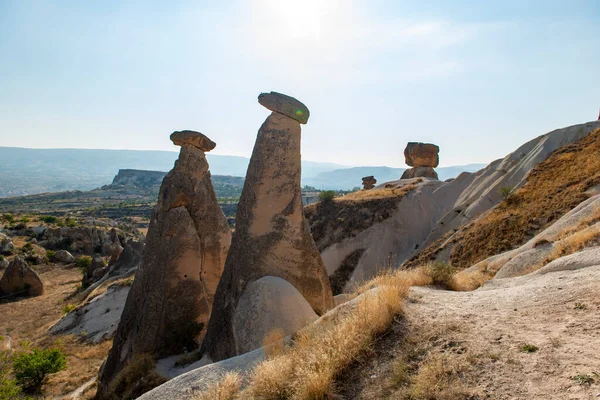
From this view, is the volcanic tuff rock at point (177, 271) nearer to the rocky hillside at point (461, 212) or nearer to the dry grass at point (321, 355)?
the dry grass at point (321, 355)

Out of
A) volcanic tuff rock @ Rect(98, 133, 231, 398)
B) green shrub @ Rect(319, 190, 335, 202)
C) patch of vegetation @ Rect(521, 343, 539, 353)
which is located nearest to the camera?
patch of vegetation @ Rect(521, 343, 539, 353)

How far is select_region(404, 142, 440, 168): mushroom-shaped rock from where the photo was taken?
1271 inches

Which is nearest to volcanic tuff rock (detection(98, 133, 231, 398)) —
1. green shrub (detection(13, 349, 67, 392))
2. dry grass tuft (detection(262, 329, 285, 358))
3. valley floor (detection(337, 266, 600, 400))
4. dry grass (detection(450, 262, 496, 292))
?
green shrub (detection(13, 349, 67, 392))

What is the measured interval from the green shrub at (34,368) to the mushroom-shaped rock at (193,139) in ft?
23.4

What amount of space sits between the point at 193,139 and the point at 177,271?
123 inches

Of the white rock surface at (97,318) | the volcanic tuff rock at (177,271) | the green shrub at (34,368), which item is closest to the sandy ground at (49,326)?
the green shrub at (34,368)

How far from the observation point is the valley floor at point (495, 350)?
3020mm

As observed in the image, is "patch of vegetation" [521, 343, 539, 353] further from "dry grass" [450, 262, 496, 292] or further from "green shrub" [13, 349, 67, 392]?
"green shrub" [13, 349, 67, 392]

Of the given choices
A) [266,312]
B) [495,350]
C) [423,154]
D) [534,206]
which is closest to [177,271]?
[266,312]

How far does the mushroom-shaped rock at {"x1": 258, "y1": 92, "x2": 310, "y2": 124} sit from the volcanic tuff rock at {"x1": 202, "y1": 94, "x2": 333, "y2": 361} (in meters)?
0.09

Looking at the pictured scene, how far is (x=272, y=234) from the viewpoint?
7.75 meters

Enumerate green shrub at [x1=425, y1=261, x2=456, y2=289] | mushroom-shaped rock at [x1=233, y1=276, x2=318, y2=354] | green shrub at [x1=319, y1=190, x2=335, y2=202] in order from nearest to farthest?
mushroom-shaped rock at [x1=233, y1=276, x2=318, y2=354]
green shrub at [x1=425, y1=261, x2=456, y2=289]
green shrub at [x1=319, y1=190, x2=335, y2=202]

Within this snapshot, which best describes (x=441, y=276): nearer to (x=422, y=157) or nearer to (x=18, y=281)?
(x=18, y=281)

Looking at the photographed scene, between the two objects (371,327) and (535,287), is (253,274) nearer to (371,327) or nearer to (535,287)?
(371,327)
